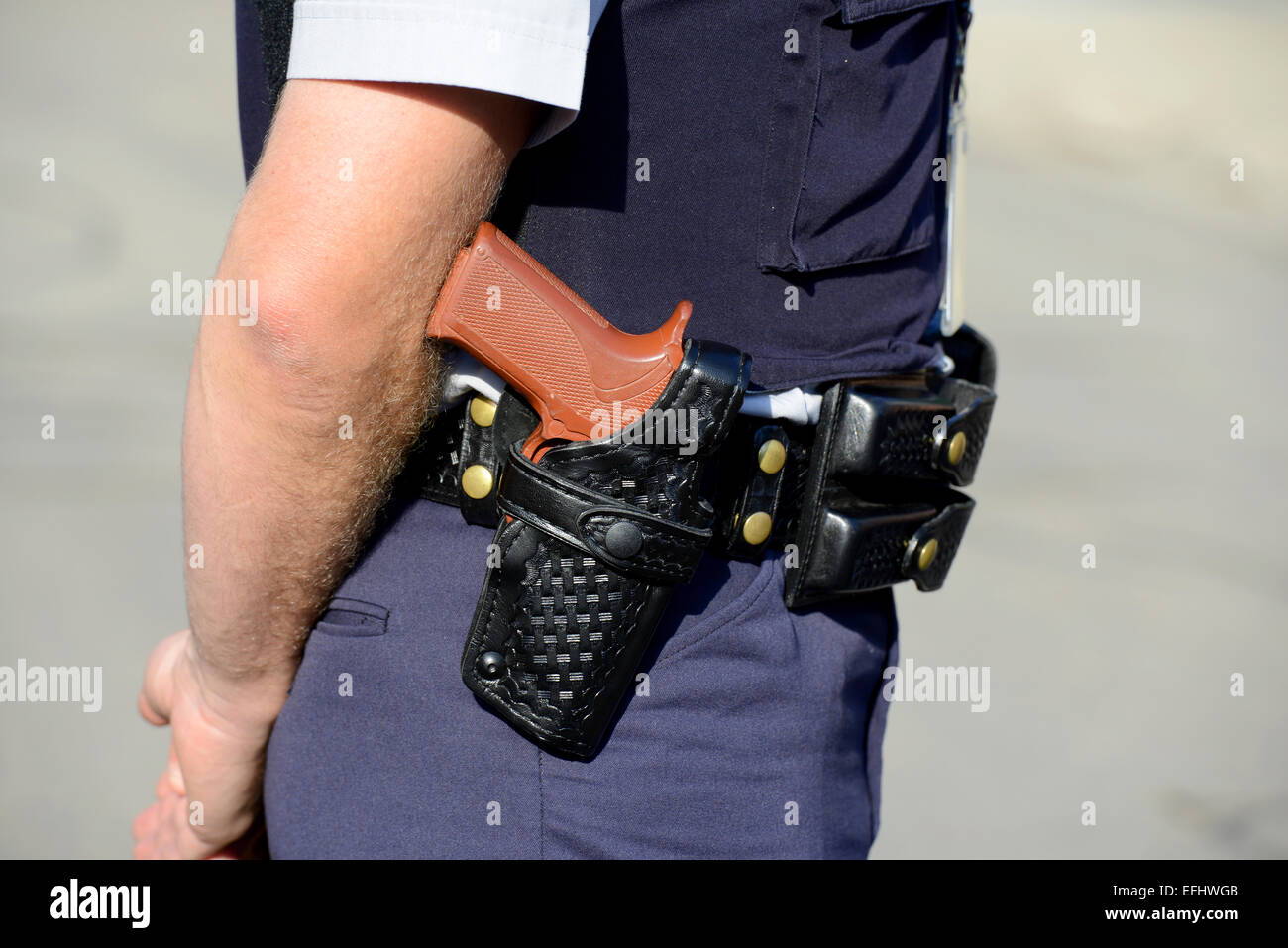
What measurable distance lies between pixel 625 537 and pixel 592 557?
5 centimetres

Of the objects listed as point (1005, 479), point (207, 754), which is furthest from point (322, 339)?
point (1005, 479)

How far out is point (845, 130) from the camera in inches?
49.9

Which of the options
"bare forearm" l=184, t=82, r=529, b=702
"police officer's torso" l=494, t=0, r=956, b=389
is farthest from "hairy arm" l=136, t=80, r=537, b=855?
"police officer's torso" l=494, t=0, r=956, b=389

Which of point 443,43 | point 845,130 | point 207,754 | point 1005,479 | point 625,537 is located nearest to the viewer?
point 443,43

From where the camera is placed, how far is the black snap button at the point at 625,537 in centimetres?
115

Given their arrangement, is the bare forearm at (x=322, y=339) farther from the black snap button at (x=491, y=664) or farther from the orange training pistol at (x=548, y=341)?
the black snap button at (x=491, y=664)

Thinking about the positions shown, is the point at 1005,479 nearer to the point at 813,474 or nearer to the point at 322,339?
the point at 813,474

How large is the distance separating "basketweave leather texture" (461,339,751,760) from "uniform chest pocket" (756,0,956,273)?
196mm

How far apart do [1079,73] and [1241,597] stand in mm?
8395

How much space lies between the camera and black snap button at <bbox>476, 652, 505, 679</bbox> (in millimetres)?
1191

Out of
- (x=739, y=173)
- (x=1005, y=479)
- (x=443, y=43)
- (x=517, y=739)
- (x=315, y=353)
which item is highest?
(x=443, y=43)

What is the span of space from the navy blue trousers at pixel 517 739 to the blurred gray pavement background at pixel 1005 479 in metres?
2.15

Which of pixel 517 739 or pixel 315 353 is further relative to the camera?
pixel 517 739

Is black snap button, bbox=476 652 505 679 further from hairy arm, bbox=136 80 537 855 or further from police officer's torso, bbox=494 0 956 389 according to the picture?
police officer's torso, bbox=494 0 956 389
